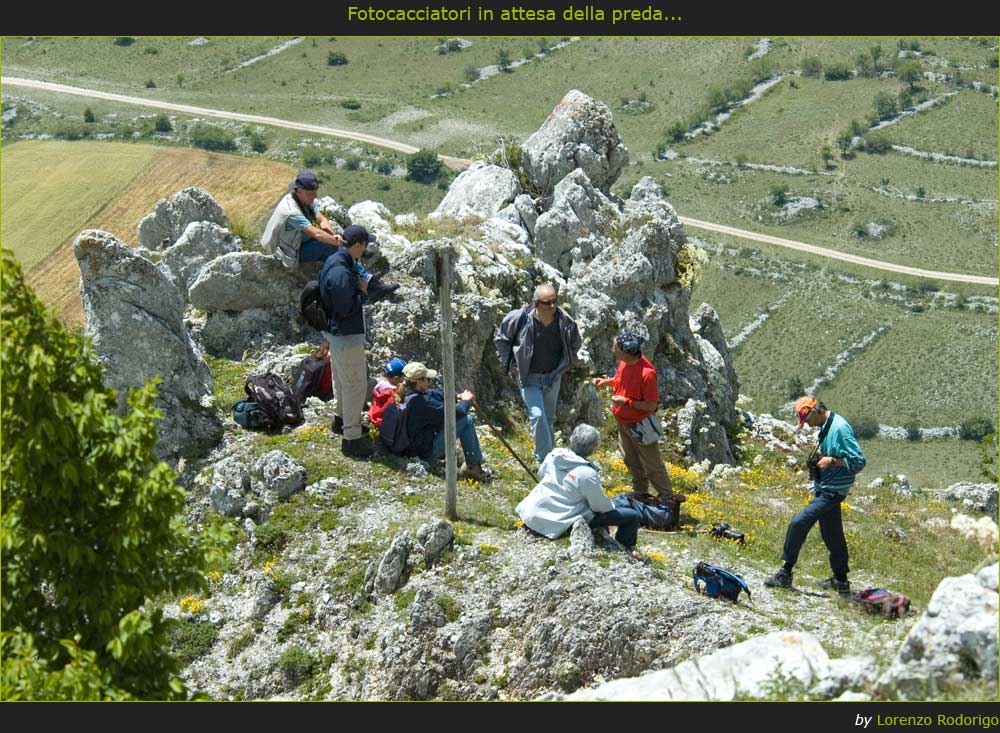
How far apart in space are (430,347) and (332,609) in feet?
25.1

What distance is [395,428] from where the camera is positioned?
63.2 feet

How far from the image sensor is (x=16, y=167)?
103312mm

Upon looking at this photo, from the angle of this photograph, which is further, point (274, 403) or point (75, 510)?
point (274, 403)

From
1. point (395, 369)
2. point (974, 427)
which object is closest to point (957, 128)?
point (974, 427)

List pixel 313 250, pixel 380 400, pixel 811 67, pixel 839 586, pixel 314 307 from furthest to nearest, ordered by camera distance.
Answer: pixel 811 67 → pixel 313 250 → pixel 380 400 → pixel 314 307 → pixel 839 586

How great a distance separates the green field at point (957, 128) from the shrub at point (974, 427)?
77370 millimetres

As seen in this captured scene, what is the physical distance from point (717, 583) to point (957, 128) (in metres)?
163

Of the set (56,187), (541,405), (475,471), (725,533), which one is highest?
(541,405)

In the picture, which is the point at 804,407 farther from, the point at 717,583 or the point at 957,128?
the point at 957,128

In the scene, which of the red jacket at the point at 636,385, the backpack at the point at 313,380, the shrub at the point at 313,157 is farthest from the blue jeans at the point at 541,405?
the shrub at the point at 313,157

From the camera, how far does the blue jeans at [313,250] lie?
21859 millimetres

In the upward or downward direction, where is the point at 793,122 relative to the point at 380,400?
downward

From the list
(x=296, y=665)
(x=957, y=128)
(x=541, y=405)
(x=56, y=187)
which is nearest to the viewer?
(x=296, y=665)

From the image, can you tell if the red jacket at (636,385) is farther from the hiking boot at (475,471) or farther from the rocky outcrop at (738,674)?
the rocky outcrop at (738,674)
